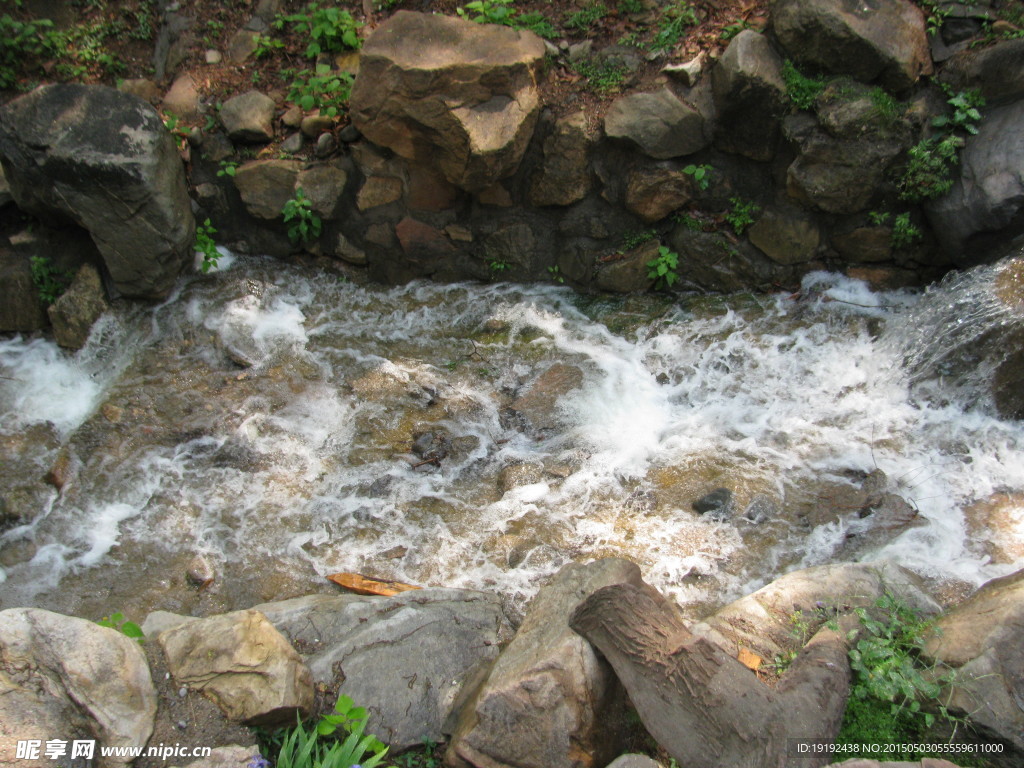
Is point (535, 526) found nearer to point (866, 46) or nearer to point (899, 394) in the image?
point (899, 394)

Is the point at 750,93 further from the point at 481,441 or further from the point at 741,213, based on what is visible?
the point at 481,441

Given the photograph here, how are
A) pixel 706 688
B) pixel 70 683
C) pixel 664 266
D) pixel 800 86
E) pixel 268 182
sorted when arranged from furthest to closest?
pixel 268 182 → pixel 664 266 → pixel 800 86 → pixel 706 688 → pixel 70 683

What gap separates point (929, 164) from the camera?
522cm

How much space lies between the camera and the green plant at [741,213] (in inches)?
A: 227

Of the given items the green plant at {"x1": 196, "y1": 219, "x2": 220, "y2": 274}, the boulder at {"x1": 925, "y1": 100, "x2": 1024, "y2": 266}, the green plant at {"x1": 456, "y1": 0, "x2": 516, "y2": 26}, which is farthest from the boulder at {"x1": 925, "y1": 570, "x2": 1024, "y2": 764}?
the green plant at {"x1": 196, "y1": 219, "x2": 220, "y2": 274}

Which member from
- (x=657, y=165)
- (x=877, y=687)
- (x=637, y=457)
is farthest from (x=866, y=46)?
(x=877, y=687)

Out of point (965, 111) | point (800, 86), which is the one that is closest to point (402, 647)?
point (800, 86)

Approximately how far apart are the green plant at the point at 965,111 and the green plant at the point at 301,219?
5.09m

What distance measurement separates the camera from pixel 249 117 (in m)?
6.04

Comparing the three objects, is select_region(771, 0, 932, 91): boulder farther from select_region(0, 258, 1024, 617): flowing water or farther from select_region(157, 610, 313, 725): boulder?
select_region(157, 610, 313, 725): boulder

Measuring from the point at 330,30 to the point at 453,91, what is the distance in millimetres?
1709

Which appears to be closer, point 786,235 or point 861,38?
point 861,38

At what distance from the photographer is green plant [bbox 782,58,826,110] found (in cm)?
527

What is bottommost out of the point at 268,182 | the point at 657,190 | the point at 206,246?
the point at 206,246
